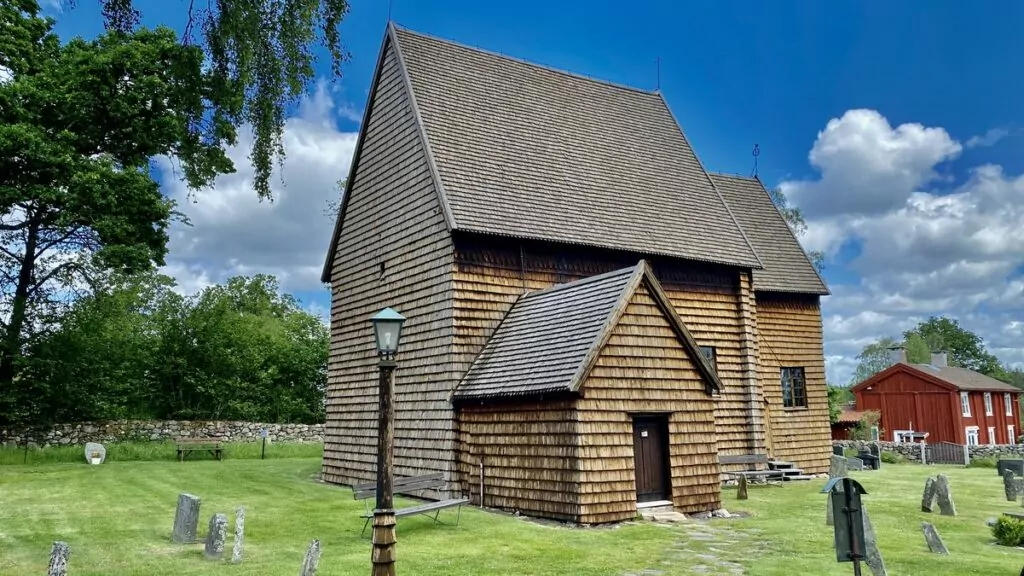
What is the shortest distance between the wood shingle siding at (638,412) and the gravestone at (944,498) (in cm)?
473

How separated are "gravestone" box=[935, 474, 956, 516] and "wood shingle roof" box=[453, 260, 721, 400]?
5.07 meters

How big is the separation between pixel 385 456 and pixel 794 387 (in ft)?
62.6

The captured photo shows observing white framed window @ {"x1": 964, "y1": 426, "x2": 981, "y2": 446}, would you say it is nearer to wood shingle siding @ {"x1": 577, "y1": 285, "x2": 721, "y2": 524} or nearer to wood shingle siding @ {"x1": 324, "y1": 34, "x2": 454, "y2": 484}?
wood shingle siding @ {"x1": 577, "y1": 285, "x2": 721, "y2": 524}

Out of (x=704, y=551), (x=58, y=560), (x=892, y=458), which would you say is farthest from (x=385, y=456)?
(x=892, y=458)

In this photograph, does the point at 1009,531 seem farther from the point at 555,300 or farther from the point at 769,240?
the point at 769,240

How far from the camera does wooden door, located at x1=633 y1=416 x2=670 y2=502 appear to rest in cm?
1448

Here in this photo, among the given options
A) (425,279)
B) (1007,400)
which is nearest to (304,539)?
(425,279)

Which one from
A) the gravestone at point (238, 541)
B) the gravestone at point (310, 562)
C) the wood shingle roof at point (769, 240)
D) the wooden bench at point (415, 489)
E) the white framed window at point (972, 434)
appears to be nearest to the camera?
the gravestone at point (310, 562)

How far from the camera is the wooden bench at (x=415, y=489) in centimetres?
1246

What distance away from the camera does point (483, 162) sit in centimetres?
1864

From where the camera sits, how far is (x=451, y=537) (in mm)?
11969

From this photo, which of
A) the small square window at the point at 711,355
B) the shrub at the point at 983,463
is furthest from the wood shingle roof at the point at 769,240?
the shrub at the point at 983,463

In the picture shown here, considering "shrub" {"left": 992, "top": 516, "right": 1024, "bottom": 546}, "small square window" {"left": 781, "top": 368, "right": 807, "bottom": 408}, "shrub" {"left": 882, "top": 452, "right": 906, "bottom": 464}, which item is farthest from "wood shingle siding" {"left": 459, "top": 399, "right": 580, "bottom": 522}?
"shrub" {"left": 882, "top": 452, "right": 906, "bottom": 464}

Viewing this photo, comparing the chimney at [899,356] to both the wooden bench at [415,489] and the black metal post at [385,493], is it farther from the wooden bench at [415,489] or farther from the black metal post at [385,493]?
the black metal post at [385,493]
